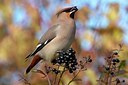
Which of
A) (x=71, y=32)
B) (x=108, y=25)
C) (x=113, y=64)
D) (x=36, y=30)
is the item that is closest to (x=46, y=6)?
(x=36, y=30)

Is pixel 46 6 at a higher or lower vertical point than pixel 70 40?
higher

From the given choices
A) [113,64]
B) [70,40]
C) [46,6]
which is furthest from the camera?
[46,6]

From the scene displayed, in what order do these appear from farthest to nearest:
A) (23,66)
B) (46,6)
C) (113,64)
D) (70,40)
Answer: (46,6) < (23,66) < (70,40) < (113,64)

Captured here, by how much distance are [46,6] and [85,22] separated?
19.7 inches

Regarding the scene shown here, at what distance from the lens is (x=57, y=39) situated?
368cm

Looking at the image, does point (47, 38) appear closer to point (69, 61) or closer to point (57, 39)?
point (57, 39)

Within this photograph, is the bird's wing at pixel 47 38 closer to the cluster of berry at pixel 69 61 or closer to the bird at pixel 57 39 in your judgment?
the bird at pixel 57 39

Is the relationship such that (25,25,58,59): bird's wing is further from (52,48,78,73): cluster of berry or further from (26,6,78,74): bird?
(52,48,78,73): cluster of berry

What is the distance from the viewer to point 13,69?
5.19m

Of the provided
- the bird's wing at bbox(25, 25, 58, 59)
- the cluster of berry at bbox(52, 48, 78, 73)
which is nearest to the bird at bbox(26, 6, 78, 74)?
the bird's wing at bbox(25, 25, 58, 59)

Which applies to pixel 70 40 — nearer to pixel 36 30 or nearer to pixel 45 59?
pixel 45 59

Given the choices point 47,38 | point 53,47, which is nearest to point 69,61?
point 53,47

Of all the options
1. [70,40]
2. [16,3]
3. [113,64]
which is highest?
[16,3]

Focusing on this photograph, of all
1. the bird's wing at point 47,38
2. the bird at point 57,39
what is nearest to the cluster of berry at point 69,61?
the bird at point 57,39
